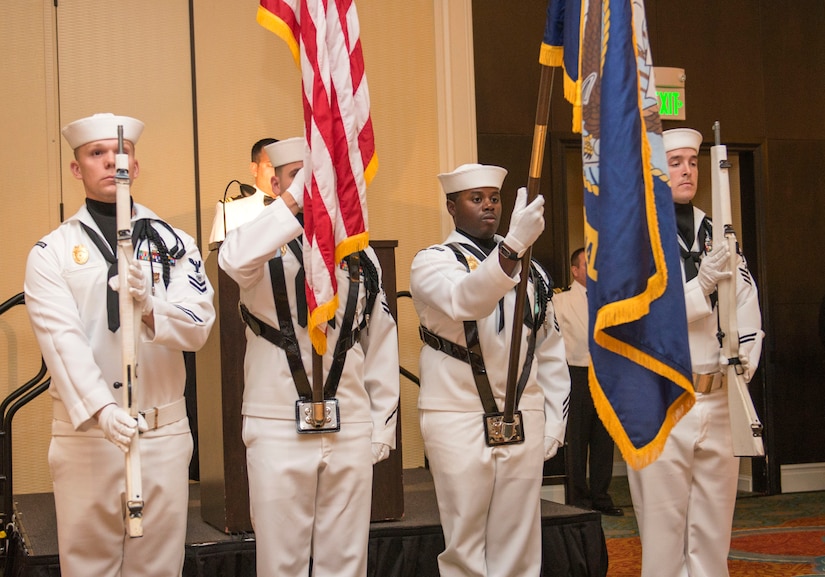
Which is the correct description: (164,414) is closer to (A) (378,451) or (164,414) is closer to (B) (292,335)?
(B) (292,335)

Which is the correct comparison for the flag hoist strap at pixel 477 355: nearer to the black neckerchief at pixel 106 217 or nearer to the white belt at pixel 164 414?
the white belt at pixel 164 414

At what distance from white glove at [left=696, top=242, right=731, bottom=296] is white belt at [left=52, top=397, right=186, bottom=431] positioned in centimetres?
193

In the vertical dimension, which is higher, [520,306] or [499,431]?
[520,306]

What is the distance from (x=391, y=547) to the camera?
441 centimetres

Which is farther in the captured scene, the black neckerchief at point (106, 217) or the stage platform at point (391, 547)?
the stage platform at point (391, 547)

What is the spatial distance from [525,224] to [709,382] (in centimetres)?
97

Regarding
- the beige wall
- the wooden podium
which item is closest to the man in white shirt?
the beige wall

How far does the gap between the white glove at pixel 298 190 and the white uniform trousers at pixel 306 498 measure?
0.72m

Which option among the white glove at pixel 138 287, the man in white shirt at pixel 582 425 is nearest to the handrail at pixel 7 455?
the white glove at pixel 138 287

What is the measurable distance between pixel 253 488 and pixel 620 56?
1782 mm

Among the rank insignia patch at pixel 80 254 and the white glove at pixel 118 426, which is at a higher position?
the rank insignia patch at pixel 80 254

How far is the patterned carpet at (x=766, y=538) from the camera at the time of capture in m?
5.09

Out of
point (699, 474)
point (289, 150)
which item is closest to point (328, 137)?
point (289, 150)

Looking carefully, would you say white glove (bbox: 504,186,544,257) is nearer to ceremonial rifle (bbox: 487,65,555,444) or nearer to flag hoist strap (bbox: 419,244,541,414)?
ceremonial rifle (bbox: 487,65,555,444)
